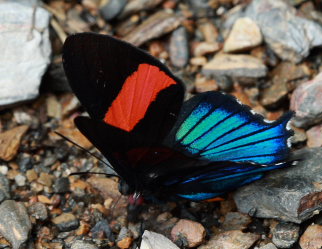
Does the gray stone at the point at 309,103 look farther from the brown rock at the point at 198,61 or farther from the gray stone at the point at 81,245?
the gray stone at the point at 81,245

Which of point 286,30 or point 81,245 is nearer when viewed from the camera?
point 81,245

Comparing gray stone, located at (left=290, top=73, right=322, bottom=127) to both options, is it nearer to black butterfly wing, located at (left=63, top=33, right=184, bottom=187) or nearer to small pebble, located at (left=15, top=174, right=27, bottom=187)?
black butterfly wing, located at (left=63, top=33, right=184, bottom=187)

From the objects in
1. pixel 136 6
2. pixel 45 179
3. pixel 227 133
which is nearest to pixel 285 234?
pixel 227 133

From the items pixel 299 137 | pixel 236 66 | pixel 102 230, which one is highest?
pixel 236 66

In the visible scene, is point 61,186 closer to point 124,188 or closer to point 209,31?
point 124,188

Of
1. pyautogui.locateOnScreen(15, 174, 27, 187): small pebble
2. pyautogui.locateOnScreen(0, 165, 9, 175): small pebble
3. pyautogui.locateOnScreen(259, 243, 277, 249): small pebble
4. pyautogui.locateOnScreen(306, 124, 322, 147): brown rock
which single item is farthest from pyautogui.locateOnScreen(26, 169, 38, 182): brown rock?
pyautogui.locateOnScreen(306, 124, 322, 147): brown rock

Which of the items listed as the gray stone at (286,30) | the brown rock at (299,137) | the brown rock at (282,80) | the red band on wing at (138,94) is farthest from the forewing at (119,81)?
the gray stone at (286,30)

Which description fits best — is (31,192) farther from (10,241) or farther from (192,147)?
(192,147)
